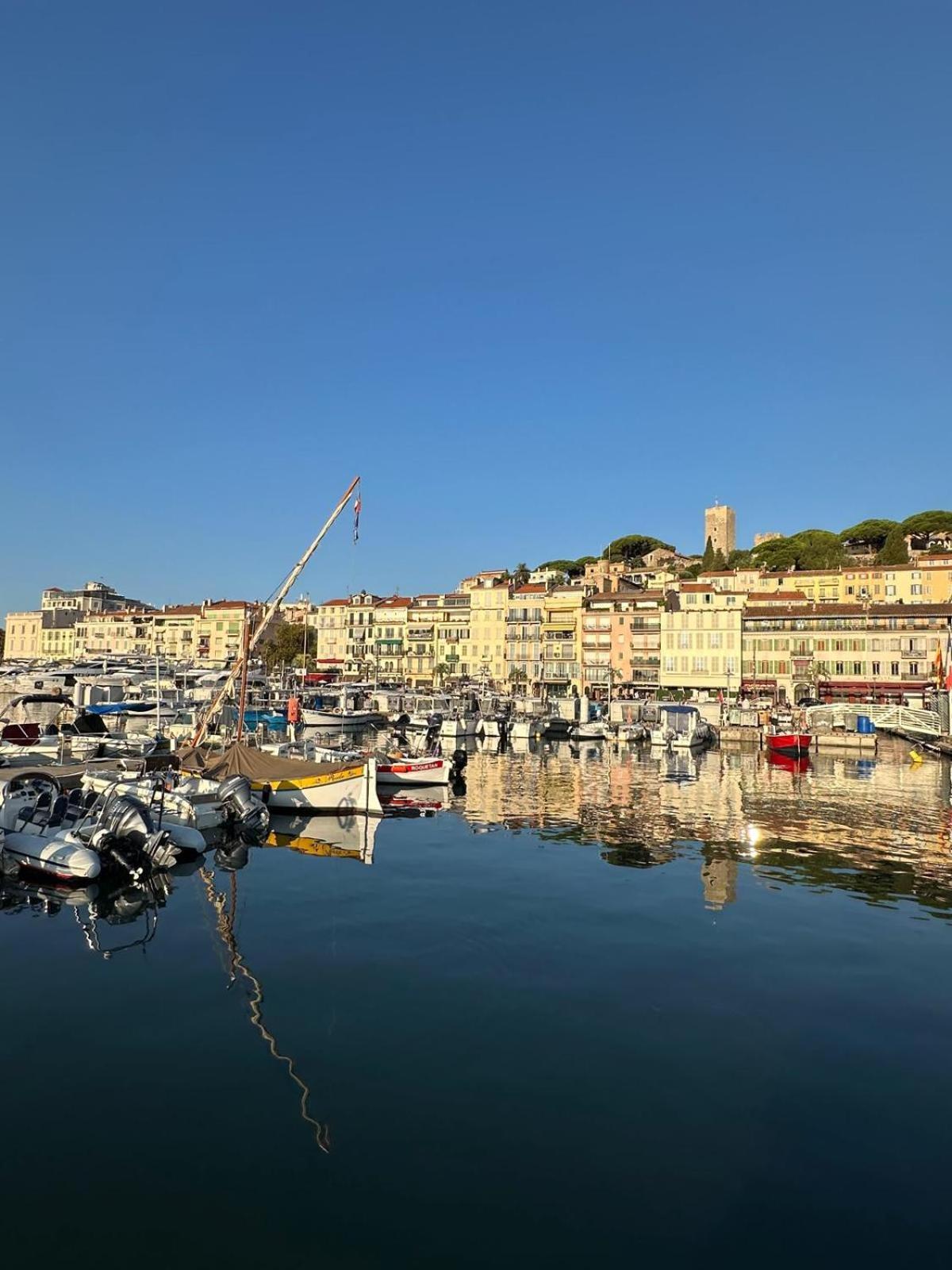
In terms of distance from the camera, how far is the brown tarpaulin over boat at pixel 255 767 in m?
36.6

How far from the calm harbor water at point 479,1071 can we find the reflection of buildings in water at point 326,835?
356 cm

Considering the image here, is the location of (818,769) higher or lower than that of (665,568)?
lower

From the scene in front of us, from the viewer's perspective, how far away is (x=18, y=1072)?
1309cm

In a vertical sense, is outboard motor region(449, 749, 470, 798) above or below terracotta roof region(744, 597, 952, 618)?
below

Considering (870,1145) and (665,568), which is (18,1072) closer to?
(870,1145)

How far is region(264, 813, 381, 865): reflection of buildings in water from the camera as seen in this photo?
30.4m

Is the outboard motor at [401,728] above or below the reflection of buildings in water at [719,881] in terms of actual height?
above

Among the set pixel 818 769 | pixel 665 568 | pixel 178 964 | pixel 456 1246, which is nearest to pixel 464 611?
pixel 665 568

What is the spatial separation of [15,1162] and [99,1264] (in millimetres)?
2505

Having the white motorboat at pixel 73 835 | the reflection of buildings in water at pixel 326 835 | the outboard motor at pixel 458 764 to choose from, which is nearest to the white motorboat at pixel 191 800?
the reflection of buildings in water at pixel 326 835

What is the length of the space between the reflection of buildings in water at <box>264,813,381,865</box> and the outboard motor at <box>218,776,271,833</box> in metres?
0.72

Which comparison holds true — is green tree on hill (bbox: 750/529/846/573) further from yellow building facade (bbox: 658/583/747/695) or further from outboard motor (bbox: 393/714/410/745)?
outboard motor (bbox: 393/714/410/745)

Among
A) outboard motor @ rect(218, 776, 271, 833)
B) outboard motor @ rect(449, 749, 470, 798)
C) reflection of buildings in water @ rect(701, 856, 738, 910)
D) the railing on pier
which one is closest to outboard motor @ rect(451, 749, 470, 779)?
outboard motor @ rect(449, 749, 470, 798)

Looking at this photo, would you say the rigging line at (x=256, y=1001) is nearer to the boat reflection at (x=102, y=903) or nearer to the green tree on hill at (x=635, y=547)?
the boat reflection at (x=102, y=903)
